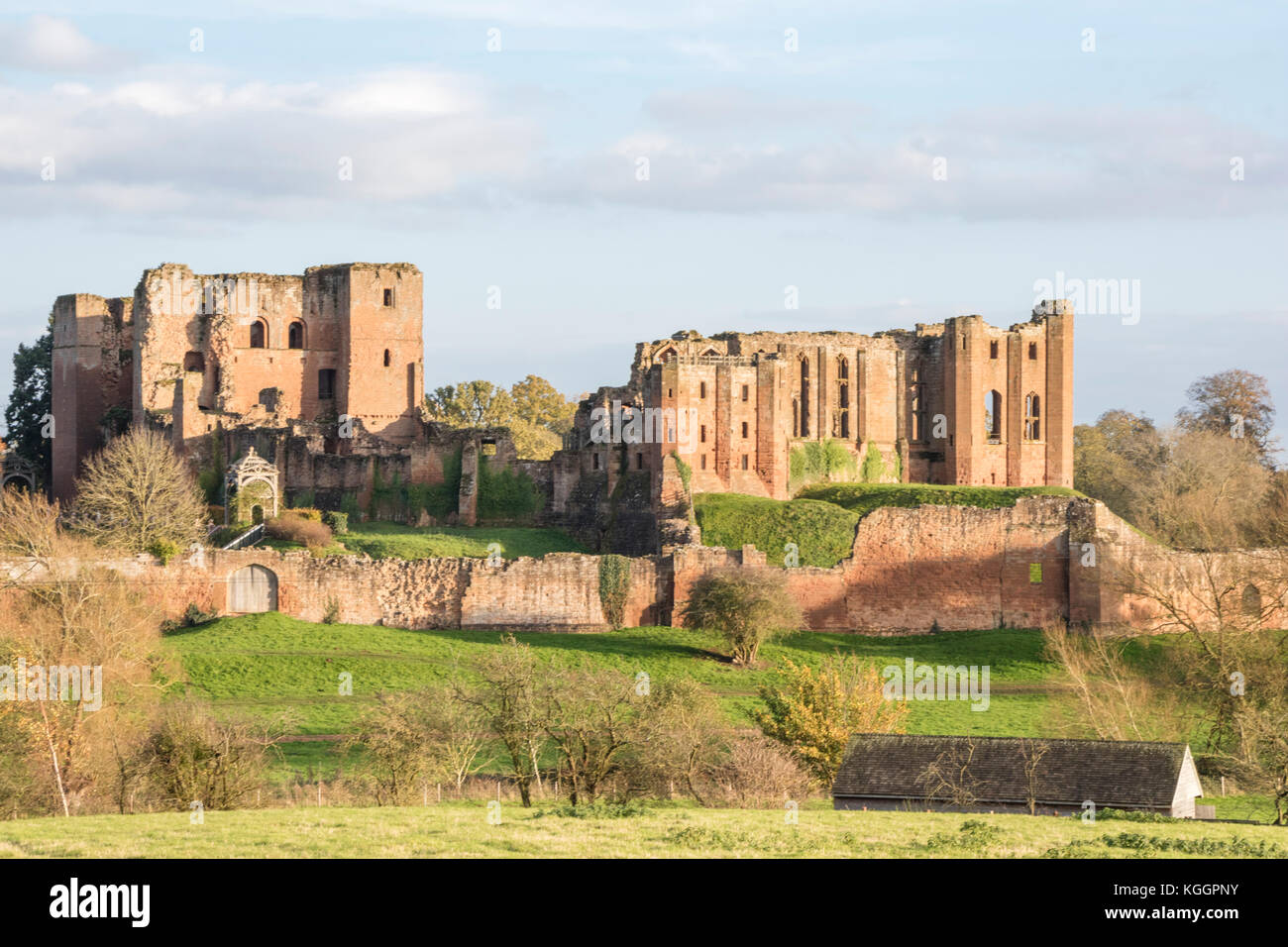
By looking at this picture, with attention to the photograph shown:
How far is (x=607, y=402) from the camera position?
193ft

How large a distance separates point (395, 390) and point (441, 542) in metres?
15.0

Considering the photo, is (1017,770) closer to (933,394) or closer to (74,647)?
(74,647)

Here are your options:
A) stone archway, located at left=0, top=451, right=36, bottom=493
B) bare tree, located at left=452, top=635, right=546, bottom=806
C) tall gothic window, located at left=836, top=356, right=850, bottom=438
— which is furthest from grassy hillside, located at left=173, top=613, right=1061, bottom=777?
stone archway, located at left=0, top=451, right=36, bottom=493

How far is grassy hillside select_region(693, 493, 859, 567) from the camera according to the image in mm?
51500

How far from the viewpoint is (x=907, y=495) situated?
186 feet

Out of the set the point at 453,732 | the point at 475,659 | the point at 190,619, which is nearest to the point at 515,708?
the point at 453,732

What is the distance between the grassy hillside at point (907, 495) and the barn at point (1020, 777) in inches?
912

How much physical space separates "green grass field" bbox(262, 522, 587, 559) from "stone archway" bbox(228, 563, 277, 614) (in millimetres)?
2100

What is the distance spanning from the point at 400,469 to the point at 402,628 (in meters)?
12.2

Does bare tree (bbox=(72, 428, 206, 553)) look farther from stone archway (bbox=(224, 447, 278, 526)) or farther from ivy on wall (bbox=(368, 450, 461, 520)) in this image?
ivy on wall (bbox=(368, 450, 461, 520))

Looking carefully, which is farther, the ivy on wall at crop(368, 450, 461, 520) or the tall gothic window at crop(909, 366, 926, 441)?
the tall gothic window at crop(909, 366, 926, 441)
